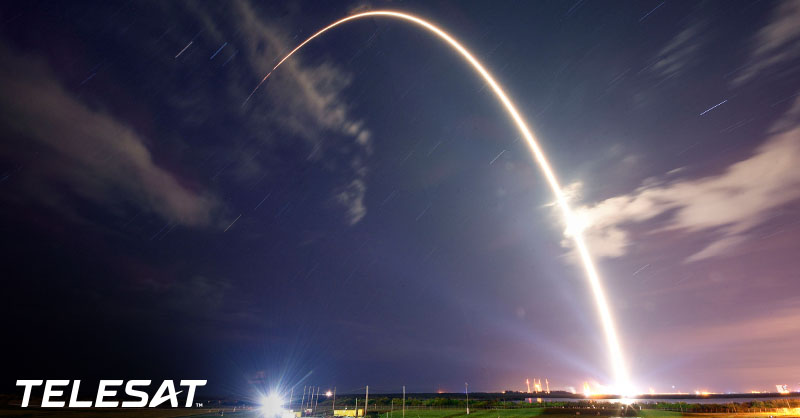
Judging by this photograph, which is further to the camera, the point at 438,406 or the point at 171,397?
the point at 438,406

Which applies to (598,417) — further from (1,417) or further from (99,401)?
(1,417)

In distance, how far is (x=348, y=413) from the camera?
83.1 meters

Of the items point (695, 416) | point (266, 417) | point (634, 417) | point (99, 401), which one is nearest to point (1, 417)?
point (266, 417)

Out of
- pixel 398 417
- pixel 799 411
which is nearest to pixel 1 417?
pixel 398 417

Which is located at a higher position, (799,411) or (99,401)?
(99,401)

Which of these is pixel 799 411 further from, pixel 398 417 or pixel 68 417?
pixel 68 417

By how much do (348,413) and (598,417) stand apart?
5037cm

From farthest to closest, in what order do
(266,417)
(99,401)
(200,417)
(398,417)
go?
1. (266,417)
2. (200,417)
3. (398,417)
4. (99,401)

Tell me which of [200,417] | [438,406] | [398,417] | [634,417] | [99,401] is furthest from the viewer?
[438,406]

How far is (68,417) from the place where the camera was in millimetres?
78500

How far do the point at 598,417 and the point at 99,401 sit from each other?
72366 millimetres

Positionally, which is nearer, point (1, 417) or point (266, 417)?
point (1, 417)

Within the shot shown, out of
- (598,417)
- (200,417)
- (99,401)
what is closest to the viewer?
(99,401)

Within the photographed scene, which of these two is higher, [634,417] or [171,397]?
[171,397]
